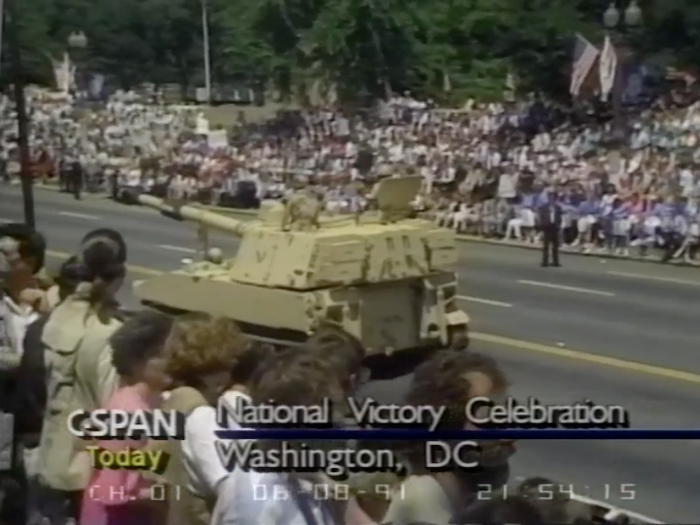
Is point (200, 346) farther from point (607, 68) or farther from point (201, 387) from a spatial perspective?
point (607, 68)

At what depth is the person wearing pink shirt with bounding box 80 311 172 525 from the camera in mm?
4477

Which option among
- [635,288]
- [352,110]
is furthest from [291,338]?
[635,288]

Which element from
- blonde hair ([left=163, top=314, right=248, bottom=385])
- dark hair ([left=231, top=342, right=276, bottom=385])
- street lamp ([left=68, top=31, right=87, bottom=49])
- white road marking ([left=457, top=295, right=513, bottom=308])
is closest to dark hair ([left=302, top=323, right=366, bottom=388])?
dark hair ([left=231, top=342, right=276, bottom=385])

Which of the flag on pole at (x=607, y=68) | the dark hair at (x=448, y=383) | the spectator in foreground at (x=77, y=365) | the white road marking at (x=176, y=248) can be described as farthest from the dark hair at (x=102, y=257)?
the flag on pole at (x=607, y=68)

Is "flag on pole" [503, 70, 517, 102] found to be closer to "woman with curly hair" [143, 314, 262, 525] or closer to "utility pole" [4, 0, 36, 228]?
"woman with curly hair" [143, 314, 262, 525]

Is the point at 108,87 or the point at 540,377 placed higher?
the point at 108,87

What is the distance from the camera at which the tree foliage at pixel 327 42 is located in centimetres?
446

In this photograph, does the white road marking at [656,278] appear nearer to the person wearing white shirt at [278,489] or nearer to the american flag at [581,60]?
the american flag at [581,60]

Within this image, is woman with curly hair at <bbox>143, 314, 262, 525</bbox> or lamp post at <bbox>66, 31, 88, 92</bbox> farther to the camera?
lamp post at <bbox>66, 31, 88, 92</bbox>

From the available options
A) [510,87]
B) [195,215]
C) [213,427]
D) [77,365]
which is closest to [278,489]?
[213,427]

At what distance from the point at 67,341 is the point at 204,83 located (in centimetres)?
88

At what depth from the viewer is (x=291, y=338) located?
14.5 feet

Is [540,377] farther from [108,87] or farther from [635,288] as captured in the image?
[108,87]

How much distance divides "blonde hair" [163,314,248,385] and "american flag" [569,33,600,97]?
1.21 m
